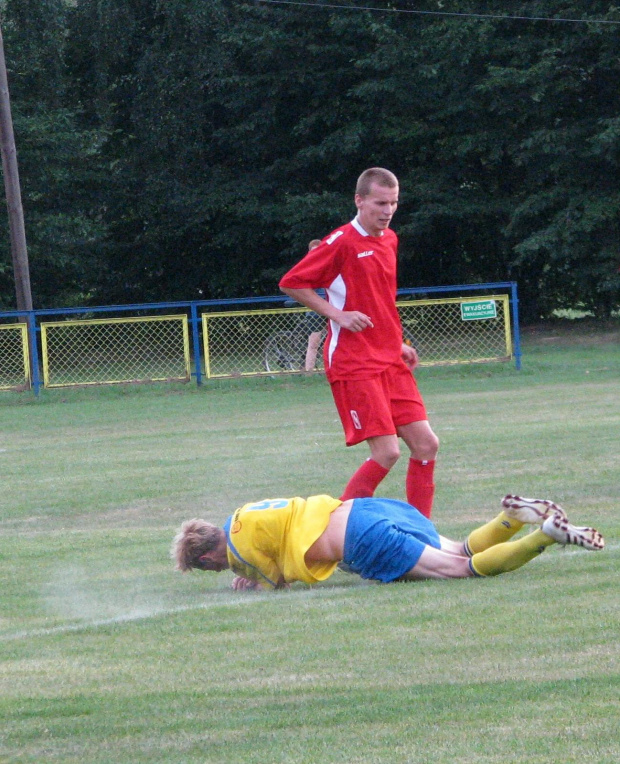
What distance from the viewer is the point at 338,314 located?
6.58 metres

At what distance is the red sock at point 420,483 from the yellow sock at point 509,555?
3.73 feet

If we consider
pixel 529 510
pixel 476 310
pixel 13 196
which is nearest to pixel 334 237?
pixel 529 510

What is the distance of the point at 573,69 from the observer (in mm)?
30609

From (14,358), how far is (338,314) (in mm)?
15259

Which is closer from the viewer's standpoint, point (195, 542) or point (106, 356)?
point (195, 542)

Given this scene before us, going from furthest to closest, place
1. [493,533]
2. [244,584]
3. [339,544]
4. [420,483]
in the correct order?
[420,483], [244,584], [493,533], [339,544]

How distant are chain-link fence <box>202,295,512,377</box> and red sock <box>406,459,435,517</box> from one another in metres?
13.8

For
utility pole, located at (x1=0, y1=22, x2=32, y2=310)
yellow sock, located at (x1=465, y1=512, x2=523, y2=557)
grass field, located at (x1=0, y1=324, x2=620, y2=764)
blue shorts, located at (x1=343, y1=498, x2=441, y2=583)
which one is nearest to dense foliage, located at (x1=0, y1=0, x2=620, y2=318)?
utility pole, located at (x1=0, y1=22, x2=32, y2=310)

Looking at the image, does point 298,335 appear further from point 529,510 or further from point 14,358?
→ point 529,510

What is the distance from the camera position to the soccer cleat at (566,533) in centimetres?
533

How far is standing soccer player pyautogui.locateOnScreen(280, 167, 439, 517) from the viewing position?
6641mm

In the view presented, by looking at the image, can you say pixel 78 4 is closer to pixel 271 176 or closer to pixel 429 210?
pixel 271 176

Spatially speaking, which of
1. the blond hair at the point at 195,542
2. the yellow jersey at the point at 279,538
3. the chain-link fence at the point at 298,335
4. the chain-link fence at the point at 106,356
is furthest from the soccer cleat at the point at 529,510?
the chain-link fence at the point at 106,356

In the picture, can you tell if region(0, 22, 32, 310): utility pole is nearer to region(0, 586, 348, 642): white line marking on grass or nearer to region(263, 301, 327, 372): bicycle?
region(263, 301, 327, 372): bicycle
